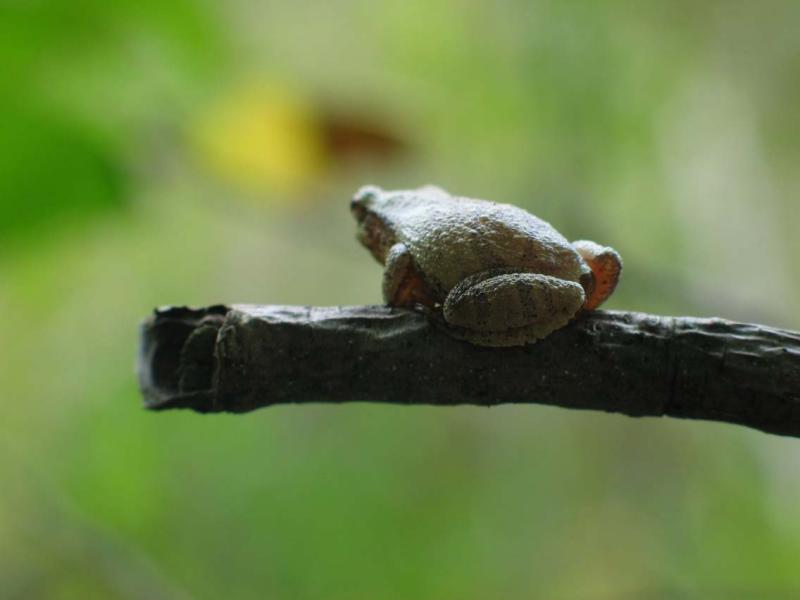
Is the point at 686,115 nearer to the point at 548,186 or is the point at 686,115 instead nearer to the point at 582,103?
the point at 582,103

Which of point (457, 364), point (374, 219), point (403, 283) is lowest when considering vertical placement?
point (457, 364)

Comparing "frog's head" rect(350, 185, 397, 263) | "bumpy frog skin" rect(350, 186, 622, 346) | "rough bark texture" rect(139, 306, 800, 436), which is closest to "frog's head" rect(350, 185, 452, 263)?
"frog's head" rect(350, 185, 397, 263)

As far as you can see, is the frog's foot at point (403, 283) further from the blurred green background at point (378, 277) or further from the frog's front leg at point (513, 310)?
Result: the blurred green background at point (378, 277)

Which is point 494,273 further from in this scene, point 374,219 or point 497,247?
point 374,219

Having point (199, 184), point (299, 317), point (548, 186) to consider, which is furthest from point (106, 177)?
point (548, 186)

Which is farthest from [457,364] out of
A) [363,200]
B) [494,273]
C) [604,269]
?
[363,200]

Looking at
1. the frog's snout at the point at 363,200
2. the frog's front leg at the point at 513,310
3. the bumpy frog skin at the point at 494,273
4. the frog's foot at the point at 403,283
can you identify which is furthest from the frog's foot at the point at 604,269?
the frog's snout at the point at 363,200

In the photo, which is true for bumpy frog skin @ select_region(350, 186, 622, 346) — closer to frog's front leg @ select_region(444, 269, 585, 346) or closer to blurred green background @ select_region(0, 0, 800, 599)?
frog's front leg @ select_region(444, 269, 585, 346)
